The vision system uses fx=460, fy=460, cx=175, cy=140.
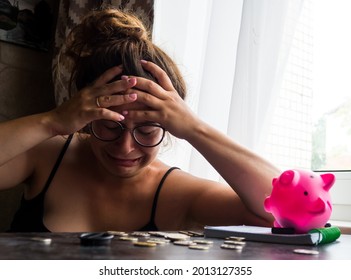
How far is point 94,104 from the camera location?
112cm

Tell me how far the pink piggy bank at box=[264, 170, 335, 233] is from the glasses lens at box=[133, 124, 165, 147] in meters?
0.41

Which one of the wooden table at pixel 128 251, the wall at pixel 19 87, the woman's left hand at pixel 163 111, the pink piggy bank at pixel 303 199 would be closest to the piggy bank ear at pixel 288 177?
the pink piggy bank at pixel 303 199

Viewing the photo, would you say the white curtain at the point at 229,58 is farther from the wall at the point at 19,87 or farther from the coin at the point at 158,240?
the wall at the point at 19,87

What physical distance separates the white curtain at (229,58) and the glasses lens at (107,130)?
1.44 feet

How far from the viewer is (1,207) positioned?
7.68 feet

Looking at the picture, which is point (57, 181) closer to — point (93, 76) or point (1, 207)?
point (93, 76)

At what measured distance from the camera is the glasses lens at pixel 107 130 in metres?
1.14

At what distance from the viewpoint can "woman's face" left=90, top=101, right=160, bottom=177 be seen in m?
1.12

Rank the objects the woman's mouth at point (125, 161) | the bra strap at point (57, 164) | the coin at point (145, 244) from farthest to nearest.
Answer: the bra strap at point (57, 164) → the woman's mouth at point (125, 161) → the coin at point (145, 244)

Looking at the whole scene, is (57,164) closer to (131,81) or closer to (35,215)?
(35,215)

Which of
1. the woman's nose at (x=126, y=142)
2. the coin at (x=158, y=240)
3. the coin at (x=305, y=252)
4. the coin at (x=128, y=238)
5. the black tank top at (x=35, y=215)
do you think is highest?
the woman's nose at (x=126, y=142)

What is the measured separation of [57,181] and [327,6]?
111 centimetres

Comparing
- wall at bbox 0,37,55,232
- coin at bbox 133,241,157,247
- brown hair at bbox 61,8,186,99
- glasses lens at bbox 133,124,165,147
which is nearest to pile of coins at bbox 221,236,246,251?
coin at bbox 133,241,157,247

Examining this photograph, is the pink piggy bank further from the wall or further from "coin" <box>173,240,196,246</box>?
the wall
